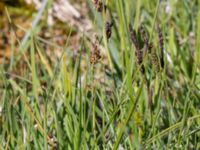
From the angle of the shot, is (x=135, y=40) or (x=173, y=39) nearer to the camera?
(x=135, y=40)

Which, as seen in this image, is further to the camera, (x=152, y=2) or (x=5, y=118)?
(x=152, y=2)

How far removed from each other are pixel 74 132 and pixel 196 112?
325 mm

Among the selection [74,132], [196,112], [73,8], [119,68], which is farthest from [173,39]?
[73,8]

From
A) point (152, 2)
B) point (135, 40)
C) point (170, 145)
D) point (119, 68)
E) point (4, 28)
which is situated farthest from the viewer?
point (4, 28)

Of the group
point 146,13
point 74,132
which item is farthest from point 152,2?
point 74,132

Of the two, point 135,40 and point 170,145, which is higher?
point 135,40

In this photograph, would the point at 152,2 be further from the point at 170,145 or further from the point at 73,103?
the point at 170,145

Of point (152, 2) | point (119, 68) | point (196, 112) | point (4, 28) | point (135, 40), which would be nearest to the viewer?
point (135, 40)

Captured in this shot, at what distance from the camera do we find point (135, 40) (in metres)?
1.41

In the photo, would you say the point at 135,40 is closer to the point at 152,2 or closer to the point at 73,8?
the point at 152,2

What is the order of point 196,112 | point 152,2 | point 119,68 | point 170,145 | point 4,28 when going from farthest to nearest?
point 4,28 → point 152,2 → point 119,68 → point 196,112 → point 170,145

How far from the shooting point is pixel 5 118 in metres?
1.72

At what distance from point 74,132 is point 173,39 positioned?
0.76 m

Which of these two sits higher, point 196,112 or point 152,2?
point 152,2
